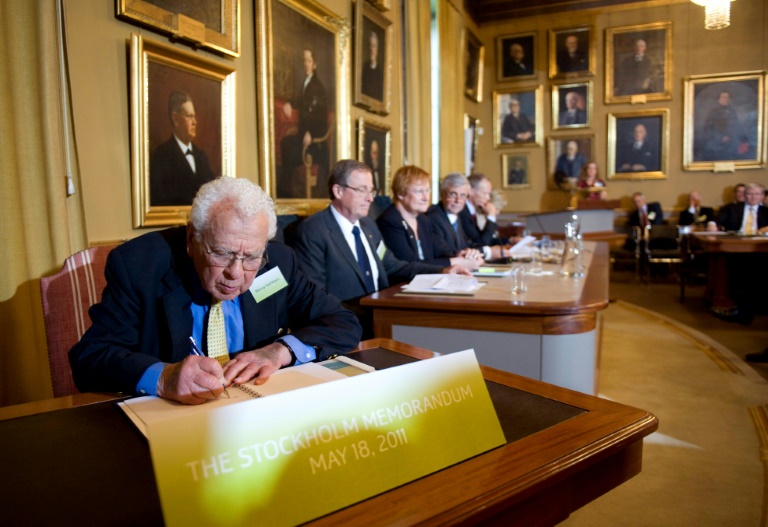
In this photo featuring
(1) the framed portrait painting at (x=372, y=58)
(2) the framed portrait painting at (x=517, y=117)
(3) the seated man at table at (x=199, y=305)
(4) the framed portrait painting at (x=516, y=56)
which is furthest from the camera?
(2) the framed portrait painting at (x=517, y=117)

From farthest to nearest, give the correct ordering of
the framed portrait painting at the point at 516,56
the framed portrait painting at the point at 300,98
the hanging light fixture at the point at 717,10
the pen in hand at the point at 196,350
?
1. the framed portrait painting at the point at 516,56
2. the hanging light fixture at the point at 717,10
3. the framed portrait painting at the point at 300,98
4. the pen in hand at the point at 196,350

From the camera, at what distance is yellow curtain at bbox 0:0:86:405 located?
7.37 feet

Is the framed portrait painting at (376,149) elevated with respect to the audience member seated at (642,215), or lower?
elevated

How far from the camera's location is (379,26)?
5902 mm

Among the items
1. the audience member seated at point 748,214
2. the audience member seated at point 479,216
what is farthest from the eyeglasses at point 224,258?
the audience member seated at point 748,214

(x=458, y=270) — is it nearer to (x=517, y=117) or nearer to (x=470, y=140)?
(x=470, y=140)

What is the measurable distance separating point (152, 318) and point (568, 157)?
10611mm

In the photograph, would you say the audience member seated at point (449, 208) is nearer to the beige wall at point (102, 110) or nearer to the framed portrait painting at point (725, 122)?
the beige wall at point (102, 110)

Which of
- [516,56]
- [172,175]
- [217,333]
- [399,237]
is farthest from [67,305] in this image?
[516,56]

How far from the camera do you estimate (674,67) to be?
10.6 m

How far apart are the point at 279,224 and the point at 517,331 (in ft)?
6.35

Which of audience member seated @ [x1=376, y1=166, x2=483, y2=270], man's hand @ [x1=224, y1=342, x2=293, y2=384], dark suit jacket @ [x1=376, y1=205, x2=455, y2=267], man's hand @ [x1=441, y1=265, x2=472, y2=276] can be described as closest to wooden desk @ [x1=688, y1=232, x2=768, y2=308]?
audience member seated @ [x1=376, y1=166, x2=483, y2=270]

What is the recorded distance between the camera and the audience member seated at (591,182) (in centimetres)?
1054

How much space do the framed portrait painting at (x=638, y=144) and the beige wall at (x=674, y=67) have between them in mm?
130
